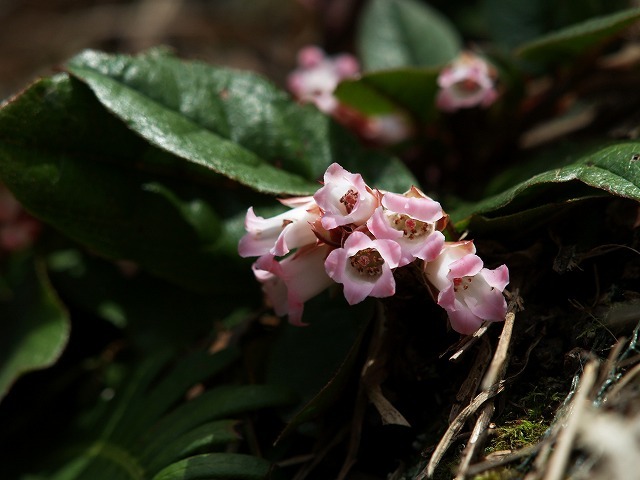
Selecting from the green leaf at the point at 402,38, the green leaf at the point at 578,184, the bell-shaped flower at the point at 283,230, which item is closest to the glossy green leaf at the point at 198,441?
the bell-shaped flower at the point at 283,230

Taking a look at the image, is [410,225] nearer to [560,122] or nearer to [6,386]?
[6,386]

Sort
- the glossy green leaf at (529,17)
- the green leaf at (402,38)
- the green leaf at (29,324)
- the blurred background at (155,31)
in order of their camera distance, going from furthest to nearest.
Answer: the blurred background at (155,31) → the green leaf at (402,38) → the glossy green leaf at (529,17) → the green leaf at (29,324)

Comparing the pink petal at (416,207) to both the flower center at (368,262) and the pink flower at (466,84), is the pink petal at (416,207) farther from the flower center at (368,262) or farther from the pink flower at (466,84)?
the pink flower at (466,84)

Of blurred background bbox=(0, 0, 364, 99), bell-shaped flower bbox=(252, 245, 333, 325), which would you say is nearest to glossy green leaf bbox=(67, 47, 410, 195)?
bell-shaped flower bbox=(252, 245, 333, 325)

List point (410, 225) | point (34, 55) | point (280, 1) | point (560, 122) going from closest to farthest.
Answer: point (410, 225)
point (560, 122)
point (34, 55)
point (280, 1)

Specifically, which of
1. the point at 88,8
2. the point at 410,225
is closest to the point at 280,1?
the point at 88,8

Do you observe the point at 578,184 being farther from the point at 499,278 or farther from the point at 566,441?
the point at 566,441

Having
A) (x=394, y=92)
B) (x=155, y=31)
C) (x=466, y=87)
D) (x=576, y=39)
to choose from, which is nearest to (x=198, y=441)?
(x=394, y=92)
